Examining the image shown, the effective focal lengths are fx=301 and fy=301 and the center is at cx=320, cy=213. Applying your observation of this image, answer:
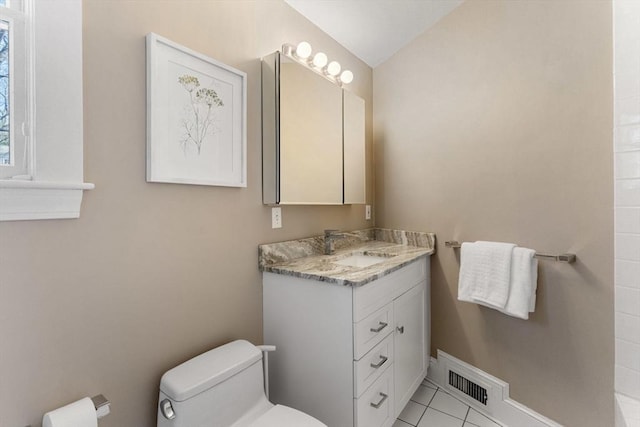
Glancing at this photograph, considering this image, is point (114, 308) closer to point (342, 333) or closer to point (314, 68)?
point (342, 333)

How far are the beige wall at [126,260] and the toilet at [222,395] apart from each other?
0.15m

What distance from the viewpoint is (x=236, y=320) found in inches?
56.1

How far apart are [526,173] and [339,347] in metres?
1.31

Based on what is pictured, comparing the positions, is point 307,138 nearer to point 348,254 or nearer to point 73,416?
point 348,254

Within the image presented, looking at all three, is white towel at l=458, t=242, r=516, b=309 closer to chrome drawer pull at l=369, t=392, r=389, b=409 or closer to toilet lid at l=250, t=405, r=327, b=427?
chrome drawer pull at l=369, t=392, r=389, b=409

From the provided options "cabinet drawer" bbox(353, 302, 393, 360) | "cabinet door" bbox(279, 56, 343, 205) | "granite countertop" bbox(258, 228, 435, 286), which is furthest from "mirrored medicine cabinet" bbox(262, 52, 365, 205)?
"cabinet drawer" bbox(353, 302, 393, 360)

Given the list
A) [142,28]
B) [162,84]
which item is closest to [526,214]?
[162,84]

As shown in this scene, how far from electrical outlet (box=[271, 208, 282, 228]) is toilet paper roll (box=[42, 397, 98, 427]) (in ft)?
3.21

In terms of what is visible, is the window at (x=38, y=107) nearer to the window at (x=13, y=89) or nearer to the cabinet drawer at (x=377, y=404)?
the window at (x=13, y=89)

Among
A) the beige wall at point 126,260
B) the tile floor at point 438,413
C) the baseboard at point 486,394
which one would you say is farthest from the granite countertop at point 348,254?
the tile floor at point 438,413

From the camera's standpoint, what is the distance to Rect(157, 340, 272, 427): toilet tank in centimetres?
101

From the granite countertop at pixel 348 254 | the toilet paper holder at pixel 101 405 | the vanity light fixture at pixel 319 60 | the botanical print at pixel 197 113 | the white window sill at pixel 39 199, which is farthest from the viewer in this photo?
the vanity light fixture at pixel 319 60

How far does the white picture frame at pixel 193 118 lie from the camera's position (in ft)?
3.65

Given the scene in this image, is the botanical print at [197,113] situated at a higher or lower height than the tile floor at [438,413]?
higher
